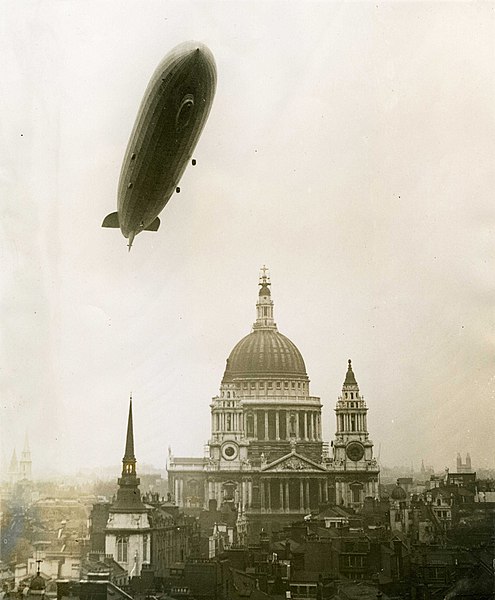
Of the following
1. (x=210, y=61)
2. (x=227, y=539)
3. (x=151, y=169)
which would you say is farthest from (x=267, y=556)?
(x=210, y=61)

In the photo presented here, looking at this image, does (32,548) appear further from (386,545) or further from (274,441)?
(274,441)

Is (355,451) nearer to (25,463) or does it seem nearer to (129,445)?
(129,445)

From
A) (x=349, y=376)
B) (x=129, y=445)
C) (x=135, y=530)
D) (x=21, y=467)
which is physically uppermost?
(x=349, y=376)

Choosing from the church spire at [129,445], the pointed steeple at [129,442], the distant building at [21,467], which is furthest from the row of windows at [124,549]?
the distant building at [21,467]

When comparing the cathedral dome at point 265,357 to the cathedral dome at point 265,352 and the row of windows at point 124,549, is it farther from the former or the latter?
the row of windows at point 124,549

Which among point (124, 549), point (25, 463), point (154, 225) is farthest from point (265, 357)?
point (25, 463)
